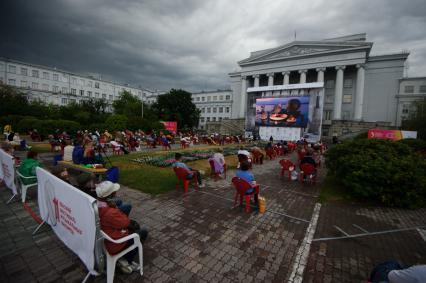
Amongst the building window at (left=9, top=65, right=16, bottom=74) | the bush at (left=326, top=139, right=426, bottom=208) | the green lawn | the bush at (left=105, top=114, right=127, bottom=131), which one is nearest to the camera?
the bush at (left=326, top=139, right=426, bottom=208)

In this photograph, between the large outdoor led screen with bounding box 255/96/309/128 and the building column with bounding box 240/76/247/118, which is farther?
the building column with bounding box 240/76/247/118

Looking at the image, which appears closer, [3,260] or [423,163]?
[3,260]

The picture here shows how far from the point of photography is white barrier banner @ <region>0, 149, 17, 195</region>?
572 cm

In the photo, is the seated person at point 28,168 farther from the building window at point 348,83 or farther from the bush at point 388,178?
the building window at point 348,83

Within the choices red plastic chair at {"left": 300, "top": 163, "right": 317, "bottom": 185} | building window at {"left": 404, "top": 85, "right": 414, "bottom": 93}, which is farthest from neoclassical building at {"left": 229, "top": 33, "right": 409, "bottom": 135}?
red plastic chair at {"left": 300, "top": 163, "right": 317, "bottom": 185}

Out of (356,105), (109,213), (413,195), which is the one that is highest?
(356,105)

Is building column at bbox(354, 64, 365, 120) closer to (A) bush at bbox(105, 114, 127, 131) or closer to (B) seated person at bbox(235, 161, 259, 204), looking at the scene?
(A) bush at bbox(105, 114, 127, 131)

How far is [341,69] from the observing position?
4212 centimetres

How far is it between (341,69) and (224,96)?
40.0 metres

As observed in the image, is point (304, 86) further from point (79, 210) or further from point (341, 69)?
point (79, 210)

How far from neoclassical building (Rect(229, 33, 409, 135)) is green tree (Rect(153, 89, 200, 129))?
54.0 feet

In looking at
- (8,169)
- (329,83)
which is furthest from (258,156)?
(329,83)

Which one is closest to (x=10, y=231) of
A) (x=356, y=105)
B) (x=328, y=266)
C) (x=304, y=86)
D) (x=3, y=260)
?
(x=3, y=260)

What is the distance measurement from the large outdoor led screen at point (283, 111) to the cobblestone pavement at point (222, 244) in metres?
26.6
